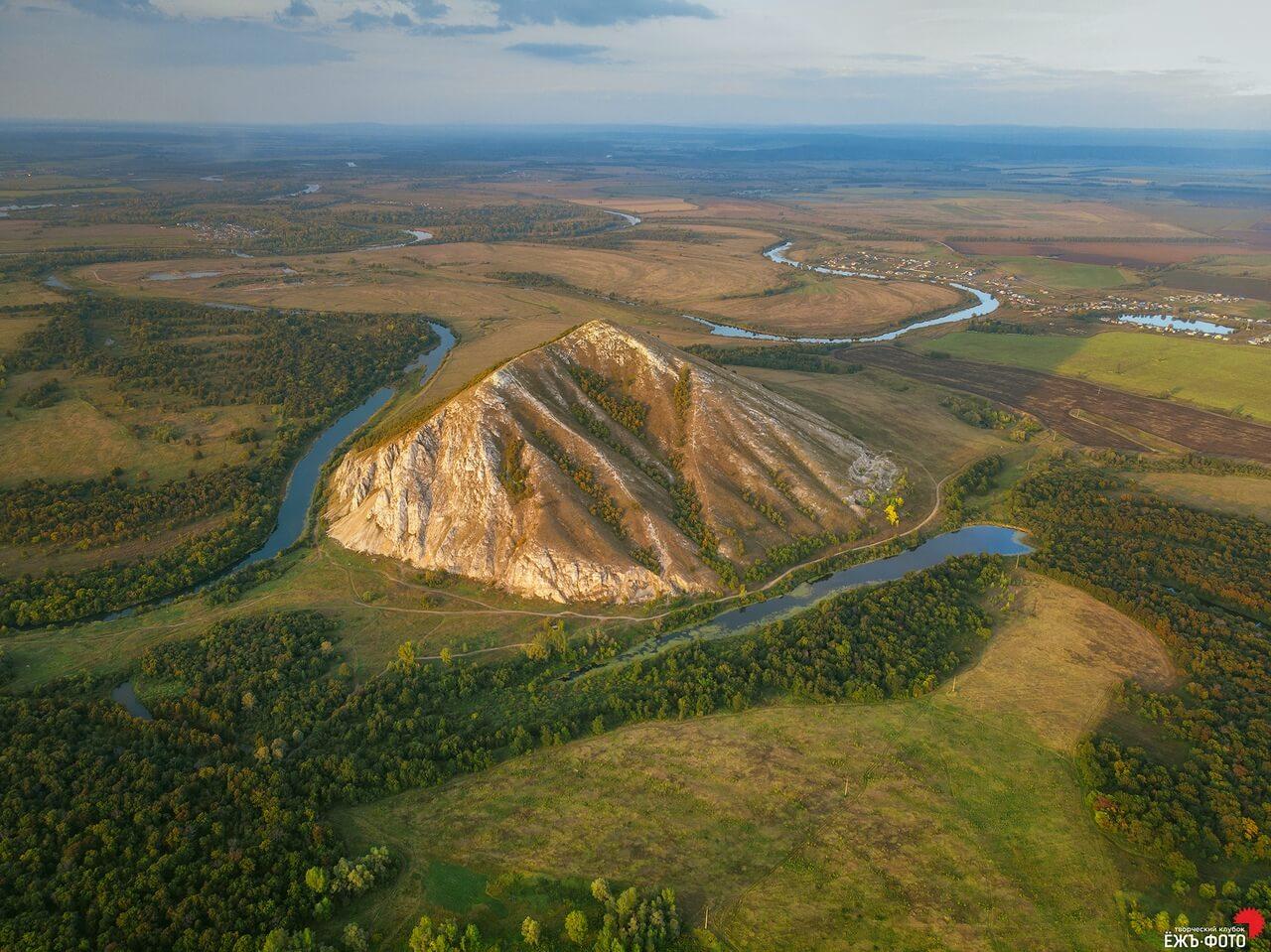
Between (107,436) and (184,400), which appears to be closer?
(107,436)

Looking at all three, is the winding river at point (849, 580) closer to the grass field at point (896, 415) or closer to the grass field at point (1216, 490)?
the grass field at point (896, 415)

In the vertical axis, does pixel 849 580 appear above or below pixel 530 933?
above

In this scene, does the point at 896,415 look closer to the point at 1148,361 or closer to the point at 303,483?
the point at 1148,361

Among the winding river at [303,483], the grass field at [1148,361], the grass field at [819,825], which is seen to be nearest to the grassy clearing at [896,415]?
the grass field at [1148,361]

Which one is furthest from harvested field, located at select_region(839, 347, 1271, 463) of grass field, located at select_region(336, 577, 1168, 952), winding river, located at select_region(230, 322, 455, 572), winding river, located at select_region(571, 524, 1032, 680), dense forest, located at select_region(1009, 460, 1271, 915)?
winding river, located at select_region(230, 322, 455, 572)

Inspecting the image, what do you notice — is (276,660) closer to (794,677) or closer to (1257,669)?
(794,677)

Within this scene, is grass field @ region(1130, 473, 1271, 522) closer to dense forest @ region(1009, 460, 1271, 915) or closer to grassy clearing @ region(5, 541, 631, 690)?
dense forest @ region(1009, 460, 1271, 915)

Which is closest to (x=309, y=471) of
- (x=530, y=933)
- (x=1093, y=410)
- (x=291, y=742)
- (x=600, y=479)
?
(x=600, y=479)
